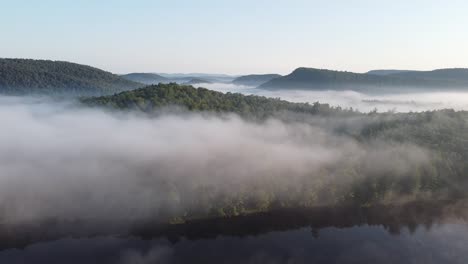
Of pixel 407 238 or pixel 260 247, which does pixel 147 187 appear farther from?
pixel 407 238

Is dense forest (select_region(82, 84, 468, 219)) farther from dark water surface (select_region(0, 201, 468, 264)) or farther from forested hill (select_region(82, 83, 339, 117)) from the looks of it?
dark water surface (select_region(0, 201, 468, 264))

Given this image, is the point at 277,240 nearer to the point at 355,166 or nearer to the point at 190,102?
the point at 355,166

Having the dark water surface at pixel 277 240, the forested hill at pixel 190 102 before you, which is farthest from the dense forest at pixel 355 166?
the dark water surface at pixel 277 240

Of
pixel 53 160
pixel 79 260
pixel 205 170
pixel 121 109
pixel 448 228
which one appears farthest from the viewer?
pixel 121 109

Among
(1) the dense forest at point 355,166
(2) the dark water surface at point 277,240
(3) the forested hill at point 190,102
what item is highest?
(3) the forested hill at point 190,102

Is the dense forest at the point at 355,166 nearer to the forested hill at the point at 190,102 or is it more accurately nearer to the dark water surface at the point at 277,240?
the forested hill at the point at 190,102

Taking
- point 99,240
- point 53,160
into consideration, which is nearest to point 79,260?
point 99,240
